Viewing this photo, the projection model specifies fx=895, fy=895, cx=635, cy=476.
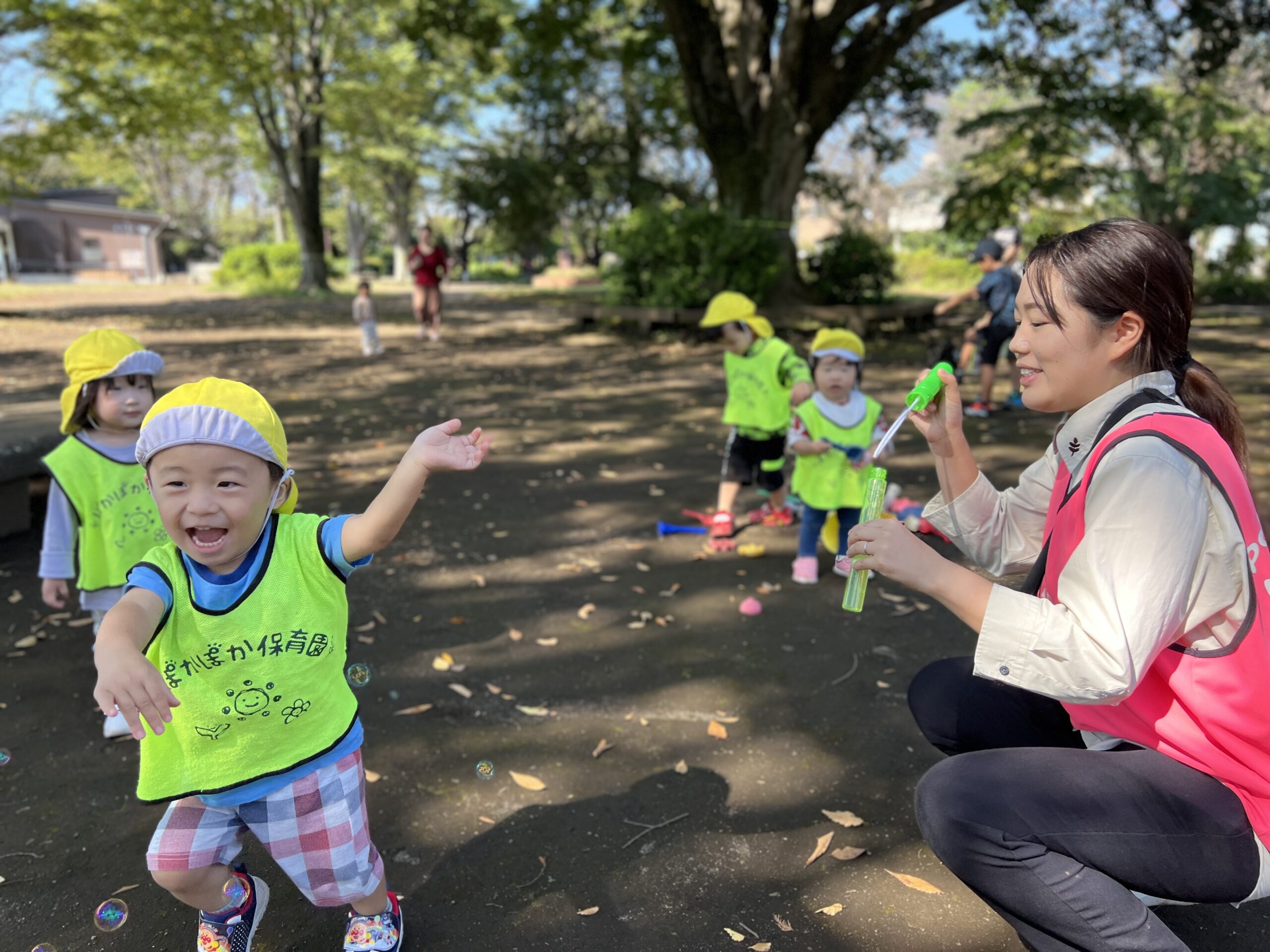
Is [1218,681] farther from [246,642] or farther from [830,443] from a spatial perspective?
[830,443]

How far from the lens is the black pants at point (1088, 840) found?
181cm

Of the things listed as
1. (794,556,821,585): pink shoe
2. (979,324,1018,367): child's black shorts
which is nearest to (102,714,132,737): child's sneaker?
(794,556,821,585): pink shoe

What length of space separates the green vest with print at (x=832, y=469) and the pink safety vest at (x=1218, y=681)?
3.01 m

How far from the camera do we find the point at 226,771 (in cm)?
209

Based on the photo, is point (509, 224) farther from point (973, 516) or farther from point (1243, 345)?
point (973, 516)

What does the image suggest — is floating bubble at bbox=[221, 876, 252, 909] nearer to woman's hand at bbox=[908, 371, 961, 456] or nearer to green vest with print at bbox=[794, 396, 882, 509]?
woman's hand at bbox=[908, 371, 961, 456]

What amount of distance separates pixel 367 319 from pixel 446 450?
12.1 meters

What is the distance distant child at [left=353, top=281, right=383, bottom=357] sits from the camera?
13039 millimetres

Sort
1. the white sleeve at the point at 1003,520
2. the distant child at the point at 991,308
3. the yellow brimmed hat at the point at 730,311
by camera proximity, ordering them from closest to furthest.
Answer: the white sleeve at the point at 1003,520 → the yellow brimmed hat at the point at 730,311 → the distant child at the point at 991,308

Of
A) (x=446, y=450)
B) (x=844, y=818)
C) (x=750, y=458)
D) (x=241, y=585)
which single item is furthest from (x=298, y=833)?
(x=750, y=458)

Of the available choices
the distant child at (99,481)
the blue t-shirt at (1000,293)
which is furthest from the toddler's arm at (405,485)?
the blue t-shirt at (1000,293)

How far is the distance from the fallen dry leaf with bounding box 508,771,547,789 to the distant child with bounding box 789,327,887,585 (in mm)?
2324

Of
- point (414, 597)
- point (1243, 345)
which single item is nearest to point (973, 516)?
point (414, 597)

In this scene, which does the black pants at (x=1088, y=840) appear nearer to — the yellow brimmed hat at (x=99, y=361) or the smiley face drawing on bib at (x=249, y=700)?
the smiley face drawing on bib at (x=249, y=700)
